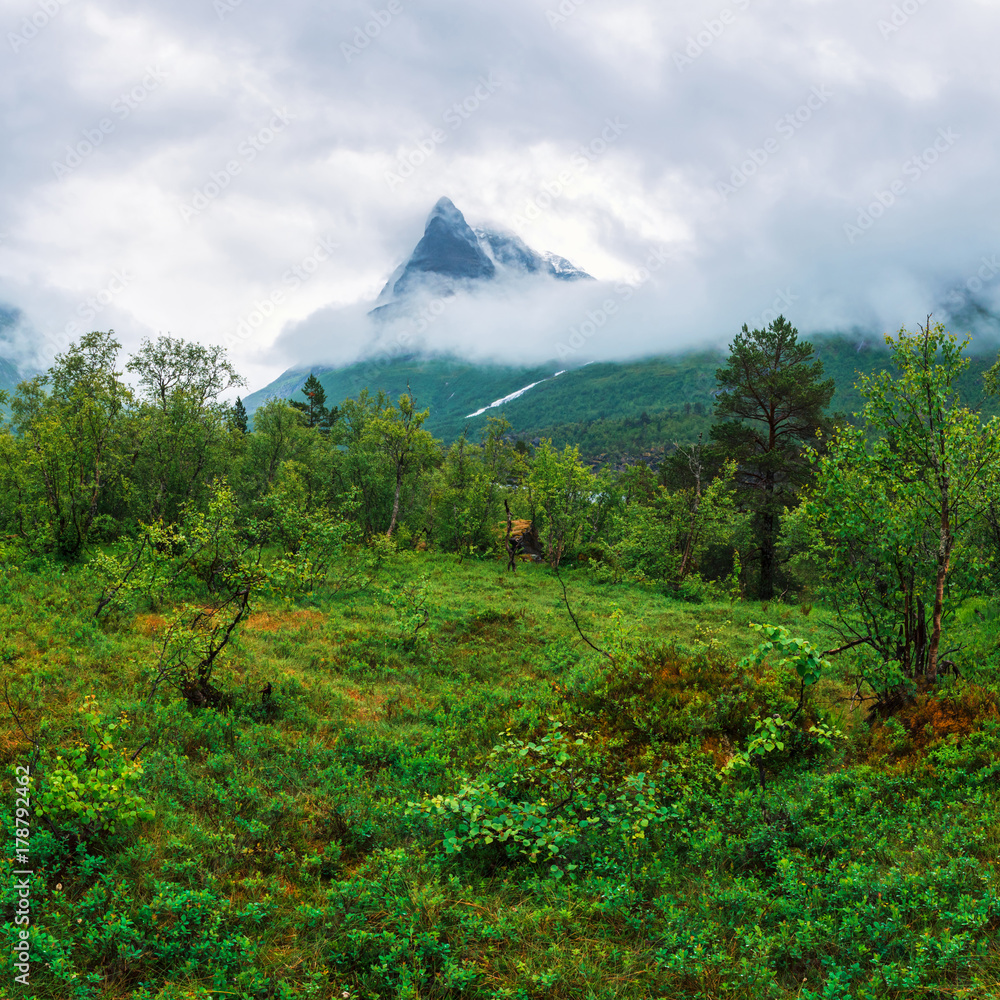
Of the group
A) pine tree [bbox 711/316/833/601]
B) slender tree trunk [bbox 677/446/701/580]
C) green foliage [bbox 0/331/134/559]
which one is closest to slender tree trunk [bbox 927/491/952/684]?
pine tree [bbox 711/316/833/601]

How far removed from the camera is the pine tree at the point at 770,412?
91.9ft

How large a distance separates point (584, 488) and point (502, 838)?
32467 millimetres

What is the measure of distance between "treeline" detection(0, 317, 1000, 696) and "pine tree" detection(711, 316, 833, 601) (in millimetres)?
138

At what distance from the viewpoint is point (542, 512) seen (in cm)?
3906

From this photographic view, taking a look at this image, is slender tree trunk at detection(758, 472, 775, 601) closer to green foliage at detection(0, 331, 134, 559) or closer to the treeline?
the treeline

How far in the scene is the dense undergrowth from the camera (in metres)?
4.64

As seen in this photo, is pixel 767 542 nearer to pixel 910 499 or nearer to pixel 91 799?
pixel 910 499

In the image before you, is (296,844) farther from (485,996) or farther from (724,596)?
(724,596)

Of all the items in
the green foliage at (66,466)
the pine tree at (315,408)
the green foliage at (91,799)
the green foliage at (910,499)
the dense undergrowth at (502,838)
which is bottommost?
the dense undergrowth at (502,838)

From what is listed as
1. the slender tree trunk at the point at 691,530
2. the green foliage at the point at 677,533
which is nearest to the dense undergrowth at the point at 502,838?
Result: the green foliage at the point at 677,533

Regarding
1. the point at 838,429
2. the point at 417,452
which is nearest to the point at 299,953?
the point at 838,429

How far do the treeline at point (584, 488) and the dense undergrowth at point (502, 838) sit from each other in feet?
7.60

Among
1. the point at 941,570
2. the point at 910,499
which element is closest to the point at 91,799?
the point at 941,570

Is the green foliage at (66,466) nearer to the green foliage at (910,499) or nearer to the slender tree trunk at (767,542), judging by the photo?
the green foliage at (910,499)
